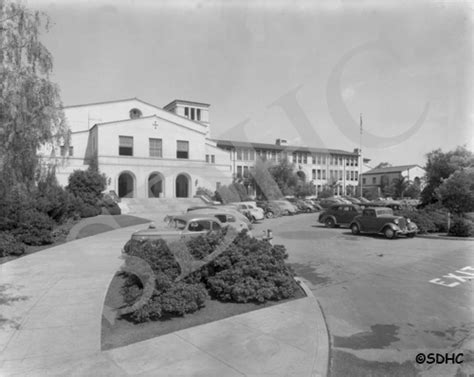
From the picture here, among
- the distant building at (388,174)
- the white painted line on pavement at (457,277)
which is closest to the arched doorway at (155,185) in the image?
the white painted line on pavement at (457,277)

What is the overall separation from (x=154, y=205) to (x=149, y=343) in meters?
32.8

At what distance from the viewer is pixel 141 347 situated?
4691mm

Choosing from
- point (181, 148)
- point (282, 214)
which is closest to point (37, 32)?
point (282, 214)

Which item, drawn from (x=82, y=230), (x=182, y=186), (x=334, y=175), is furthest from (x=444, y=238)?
(x=334, y=175)

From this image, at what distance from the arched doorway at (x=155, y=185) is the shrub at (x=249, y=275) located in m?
36.0

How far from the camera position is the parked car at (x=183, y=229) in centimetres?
1045

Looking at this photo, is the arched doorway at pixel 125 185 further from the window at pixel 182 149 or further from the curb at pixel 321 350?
the curb at pixel 321 350

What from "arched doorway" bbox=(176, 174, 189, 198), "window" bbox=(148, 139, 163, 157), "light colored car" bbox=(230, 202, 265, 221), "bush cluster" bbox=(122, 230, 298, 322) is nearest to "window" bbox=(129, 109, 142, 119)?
"window" bbox=(148, 139, 163, 157)

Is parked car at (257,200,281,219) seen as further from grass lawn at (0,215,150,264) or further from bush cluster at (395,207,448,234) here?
bush cluster at (395,207,448,234)

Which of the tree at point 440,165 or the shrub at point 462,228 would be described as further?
the tree at point 440,165

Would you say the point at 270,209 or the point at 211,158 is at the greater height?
the point at 211,158

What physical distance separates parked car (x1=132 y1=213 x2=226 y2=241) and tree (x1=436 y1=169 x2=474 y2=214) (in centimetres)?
1662

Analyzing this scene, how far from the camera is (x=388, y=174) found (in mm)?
82312

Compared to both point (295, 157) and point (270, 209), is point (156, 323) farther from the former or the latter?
point (295, 157)
